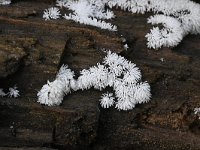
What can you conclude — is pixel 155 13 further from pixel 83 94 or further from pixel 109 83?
pixel 83 94

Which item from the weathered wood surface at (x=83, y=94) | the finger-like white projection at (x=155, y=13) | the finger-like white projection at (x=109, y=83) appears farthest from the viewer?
the finger-like white projection at (x=155, y=13)

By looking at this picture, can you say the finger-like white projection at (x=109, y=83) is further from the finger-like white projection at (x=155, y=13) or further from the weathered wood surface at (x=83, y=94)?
the finger-like white projection at (x=155, y=13)

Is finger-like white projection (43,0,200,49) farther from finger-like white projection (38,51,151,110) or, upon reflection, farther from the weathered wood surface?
finger-like white projection (38,51,151,110)

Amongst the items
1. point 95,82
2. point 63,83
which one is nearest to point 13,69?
point 63,83

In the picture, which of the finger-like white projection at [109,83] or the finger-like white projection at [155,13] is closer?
the finger-like white projection at [109,83]

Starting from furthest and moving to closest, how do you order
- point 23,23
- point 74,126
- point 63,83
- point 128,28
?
point 128,28 < point 23,23 < point 63,83 < point 74,126

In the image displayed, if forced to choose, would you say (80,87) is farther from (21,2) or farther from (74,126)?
(21,2)

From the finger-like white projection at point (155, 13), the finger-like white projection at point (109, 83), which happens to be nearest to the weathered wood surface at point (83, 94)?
the finger-like white projection at point (109, 83)

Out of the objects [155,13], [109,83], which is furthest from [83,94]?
[155,13]

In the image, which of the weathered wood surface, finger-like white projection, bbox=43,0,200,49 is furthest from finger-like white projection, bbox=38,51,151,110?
finger-like white projection, bbox=43,0,200,49
